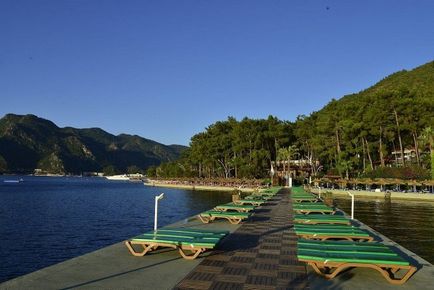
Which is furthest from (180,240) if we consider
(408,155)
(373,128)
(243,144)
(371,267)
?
(408,155)

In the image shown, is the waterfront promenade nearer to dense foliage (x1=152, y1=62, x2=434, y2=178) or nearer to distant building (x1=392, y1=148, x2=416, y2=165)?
dense foliage (x1=152, y1=62, x2=434, y2=178)

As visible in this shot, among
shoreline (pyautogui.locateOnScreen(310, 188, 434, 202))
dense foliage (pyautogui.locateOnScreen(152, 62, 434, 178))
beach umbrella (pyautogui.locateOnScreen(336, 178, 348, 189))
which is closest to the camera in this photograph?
shoreline (pyautogui.locateOnScreen(310, 188, 434, 202))

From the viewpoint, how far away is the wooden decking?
808 centimetres

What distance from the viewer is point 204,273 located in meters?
8.84

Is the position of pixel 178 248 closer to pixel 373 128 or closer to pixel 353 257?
pixel 353 257

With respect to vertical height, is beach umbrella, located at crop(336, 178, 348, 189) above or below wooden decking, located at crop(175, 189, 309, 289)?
above

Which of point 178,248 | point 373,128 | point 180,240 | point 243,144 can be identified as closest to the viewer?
point 180,240

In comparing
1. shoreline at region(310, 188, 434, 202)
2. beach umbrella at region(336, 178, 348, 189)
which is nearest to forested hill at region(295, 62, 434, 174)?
beach umbrella at region(336, 178, 348, 189)

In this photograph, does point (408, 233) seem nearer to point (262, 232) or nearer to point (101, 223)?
point (262, 232)

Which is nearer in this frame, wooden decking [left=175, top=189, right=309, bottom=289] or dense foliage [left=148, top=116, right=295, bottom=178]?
wooden decking [left=175, top=189, right=309, bottom=289]

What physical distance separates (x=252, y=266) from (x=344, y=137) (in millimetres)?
72961

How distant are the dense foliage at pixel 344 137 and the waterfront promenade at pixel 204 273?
52.0m

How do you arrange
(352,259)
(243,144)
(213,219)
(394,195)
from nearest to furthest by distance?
(352,259) < (213,219) < (394,195) < (243,144)

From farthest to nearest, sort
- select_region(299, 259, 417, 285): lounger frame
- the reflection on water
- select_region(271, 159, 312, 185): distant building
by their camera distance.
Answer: select_region(271, 159, 312, 185): distant building → the reflection on water → select_region(299, 259, 417, 285): lounger frame
